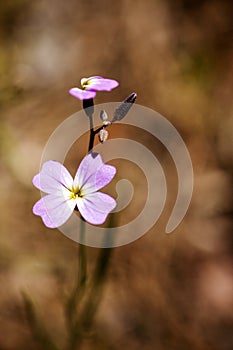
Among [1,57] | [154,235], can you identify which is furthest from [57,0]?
[154,235]

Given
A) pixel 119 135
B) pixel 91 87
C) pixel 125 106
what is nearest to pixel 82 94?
pixel 91 87

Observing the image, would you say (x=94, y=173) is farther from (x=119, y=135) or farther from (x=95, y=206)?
(x=119, y=135)

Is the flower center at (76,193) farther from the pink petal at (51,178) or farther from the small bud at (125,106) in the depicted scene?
the small bud at (125,106)

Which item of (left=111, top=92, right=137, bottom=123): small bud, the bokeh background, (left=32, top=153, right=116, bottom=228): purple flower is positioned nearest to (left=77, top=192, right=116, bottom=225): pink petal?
(left=32, top=153, right=116, bottom=228): purple flower

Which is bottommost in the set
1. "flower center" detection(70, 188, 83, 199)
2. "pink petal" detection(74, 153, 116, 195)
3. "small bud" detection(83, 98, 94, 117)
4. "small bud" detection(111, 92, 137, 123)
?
"flower center" detection(70, 188, 83, 199)

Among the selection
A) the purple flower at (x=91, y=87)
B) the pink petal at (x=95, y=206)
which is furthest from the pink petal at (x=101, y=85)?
the pink petal at (x=95, y=206)

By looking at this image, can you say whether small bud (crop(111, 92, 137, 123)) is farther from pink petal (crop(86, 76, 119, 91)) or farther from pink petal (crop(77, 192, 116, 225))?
pink petal (crop(77, 192, 116, 225))
